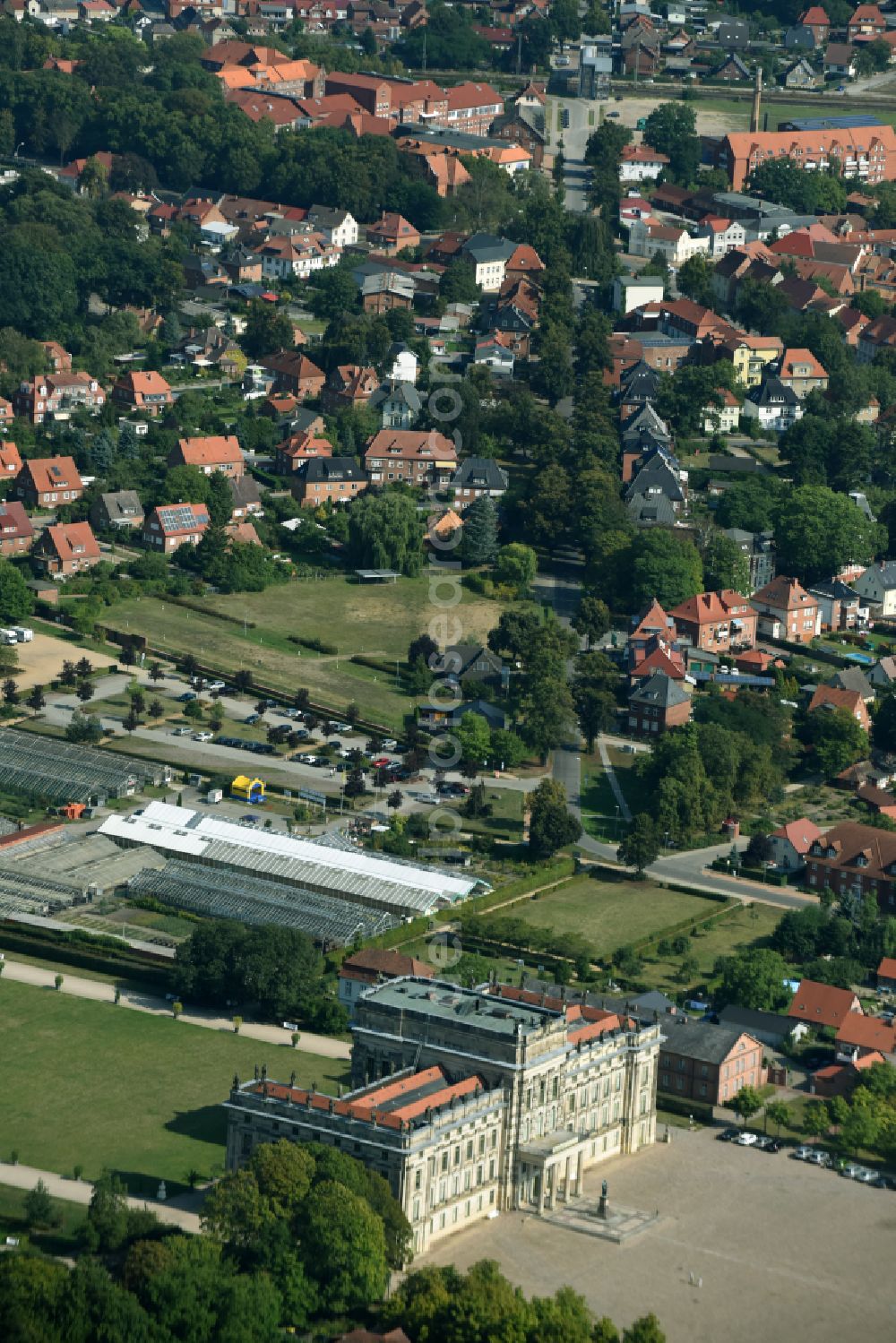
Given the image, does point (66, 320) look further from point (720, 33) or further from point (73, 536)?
point (720, 33)

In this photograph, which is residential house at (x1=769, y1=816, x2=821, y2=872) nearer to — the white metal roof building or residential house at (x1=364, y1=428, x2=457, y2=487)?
the white metal roof building

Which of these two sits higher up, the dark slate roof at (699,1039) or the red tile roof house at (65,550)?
the red tile roof house at (65,550)

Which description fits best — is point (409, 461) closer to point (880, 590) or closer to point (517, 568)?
point (517, 568)

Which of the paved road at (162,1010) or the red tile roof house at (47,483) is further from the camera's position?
the red tile roof house at (47,483)

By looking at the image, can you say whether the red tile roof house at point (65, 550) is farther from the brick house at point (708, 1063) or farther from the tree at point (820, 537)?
the brick house at point (708, 1063)

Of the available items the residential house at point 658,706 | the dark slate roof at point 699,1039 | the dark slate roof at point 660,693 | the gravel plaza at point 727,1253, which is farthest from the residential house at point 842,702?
the gravel plaza at point 727,1253

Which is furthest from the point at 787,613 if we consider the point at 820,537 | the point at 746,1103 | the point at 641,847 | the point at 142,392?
the point at 746,1103

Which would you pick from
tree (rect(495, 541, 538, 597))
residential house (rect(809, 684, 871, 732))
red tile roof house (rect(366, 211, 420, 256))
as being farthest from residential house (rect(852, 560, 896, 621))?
red tile roof house (rect(366, 211, 420, 256))
